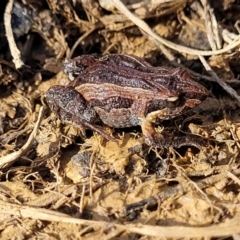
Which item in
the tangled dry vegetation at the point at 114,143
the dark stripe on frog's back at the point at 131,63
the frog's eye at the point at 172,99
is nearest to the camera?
the tangled dry vegetation at the point at 114,143

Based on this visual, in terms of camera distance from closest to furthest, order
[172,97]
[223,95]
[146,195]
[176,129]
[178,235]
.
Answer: [178,235] < [146,195] < [172,97] < [176,129] < [223,95]

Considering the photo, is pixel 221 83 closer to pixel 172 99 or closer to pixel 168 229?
pixel 172 99

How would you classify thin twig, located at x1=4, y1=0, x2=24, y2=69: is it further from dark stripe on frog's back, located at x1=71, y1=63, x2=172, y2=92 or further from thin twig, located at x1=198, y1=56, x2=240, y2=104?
thin twig, located at x1=198, y1=56, x2=240, y2=104

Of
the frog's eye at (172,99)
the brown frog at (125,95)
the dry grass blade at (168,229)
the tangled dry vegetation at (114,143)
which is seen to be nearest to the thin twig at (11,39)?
the tangled dry vegetation at (114,143)

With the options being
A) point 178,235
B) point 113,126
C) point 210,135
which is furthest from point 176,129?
point 178,235

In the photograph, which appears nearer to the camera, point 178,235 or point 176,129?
point 178,235

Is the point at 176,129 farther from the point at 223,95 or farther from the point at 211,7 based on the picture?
the point at 211,7

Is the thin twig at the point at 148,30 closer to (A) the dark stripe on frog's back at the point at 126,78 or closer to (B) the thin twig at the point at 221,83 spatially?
(B) the thin twig at the point at 221,83
